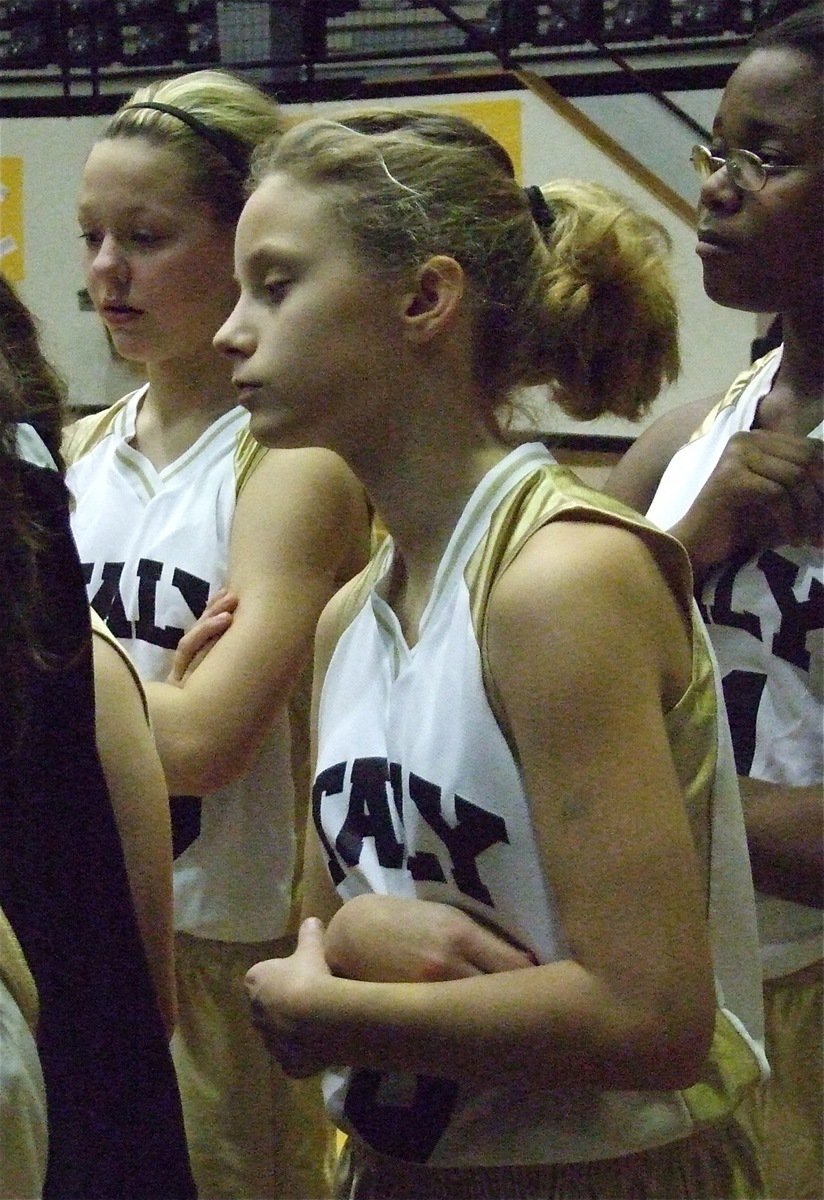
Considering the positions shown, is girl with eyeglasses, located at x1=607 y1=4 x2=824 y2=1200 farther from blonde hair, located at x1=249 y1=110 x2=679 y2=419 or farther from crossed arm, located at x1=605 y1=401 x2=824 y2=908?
blonde hair, located at x1=249 y1=110 x2=679 y2=419

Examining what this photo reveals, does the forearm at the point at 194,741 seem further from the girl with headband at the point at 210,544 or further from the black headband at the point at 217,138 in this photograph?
the black headband at the point at 217,138

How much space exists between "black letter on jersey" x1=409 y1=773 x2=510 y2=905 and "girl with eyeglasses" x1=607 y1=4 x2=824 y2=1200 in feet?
1.25

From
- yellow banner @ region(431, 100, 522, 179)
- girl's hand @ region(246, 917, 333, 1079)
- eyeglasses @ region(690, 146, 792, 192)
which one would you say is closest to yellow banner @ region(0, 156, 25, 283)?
yellow banner @ region(431, 100, 522, 179)

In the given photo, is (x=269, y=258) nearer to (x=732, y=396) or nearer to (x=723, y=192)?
(x=723, y=192)

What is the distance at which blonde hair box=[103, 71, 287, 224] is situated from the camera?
69.8 inches

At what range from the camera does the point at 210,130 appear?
178cm

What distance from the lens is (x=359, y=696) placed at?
1210mm

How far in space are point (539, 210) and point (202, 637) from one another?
573mm

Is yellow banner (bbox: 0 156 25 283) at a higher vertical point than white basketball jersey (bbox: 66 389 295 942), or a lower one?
lower

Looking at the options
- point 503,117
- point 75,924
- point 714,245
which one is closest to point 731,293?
point 714,245

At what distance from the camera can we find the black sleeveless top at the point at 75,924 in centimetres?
99

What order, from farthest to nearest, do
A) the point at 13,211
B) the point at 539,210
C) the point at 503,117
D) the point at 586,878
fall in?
1. the point at 13,211
2. the point at 503,117
3. the point at 539,210
4. the point at 586,878

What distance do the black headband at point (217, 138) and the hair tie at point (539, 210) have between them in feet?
1.87

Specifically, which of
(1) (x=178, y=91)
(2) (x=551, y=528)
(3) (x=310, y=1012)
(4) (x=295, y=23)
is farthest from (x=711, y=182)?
(4) (x=295, y=23)
